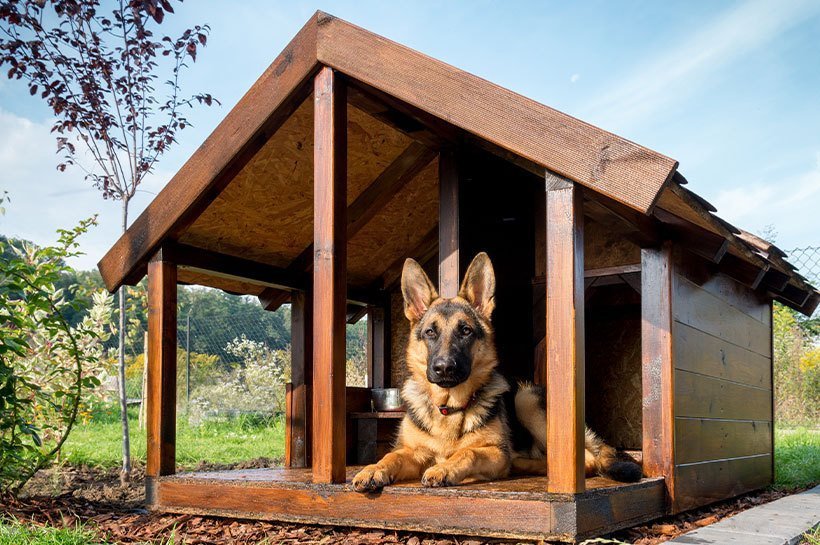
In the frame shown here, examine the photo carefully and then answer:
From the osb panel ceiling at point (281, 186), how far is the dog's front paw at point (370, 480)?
105 inches

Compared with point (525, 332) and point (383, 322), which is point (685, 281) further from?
point (383, 322)

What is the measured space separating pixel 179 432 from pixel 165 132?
6.61 meters

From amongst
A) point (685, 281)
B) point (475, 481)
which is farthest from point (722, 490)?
point (475, 481)

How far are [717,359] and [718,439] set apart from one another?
2.14ft

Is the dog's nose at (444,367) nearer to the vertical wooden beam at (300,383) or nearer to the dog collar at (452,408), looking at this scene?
the dog collar at (452,408)

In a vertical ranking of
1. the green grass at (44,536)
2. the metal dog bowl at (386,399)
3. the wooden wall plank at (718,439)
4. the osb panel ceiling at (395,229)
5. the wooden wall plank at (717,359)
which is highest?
the osb panel ceiling at (395,229)

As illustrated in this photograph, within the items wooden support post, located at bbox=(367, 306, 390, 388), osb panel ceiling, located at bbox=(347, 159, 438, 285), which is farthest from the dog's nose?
wooden support post, located at bbox=(367, 306, 390, 388)

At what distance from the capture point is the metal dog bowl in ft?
23.2

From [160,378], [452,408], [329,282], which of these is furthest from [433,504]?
[160,378]

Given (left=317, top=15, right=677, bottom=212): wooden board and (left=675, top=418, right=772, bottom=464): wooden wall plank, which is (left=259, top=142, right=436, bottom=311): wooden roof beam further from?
(left=675, top=418, right=772, bottom=464): wooden wall plank

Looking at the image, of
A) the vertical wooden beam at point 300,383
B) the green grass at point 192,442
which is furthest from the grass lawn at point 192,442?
the vertical wooden beam at point 300,383

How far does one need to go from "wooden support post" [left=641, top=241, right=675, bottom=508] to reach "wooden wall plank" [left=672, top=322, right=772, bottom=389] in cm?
13

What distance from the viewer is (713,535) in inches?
162

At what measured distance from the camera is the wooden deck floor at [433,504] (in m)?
3.97
